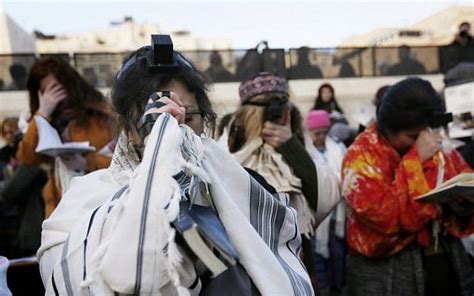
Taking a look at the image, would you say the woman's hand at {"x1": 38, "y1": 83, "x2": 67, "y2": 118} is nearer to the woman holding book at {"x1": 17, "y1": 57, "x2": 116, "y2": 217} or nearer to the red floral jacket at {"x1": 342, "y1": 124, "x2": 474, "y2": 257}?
the woman holding book at {"x1": 17, "y1": 57, "x2": 116, "y2": 217}

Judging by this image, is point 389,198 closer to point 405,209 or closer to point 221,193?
point 405,209

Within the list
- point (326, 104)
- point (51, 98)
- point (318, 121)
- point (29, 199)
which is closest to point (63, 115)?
point (51, 98)

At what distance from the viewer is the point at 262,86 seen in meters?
2.15

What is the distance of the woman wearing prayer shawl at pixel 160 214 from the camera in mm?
731

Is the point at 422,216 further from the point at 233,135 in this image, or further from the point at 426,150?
the point at 233,135

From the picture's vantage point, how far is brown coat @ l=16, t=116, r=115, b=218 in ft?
7.64

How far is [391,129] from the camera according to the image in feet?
6.78

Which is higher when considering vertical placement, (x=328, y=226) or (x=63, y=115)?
(x=63, y=115)

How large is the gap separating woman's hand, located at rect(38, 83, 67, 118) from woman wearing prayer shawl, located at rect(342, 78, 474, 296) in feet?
4.60

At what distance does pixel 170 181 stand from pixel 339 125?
180 inches

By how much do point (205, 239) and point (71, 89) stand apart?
1898 mm

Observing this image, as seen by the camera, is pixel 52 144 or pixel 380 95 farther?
pixel 380 95

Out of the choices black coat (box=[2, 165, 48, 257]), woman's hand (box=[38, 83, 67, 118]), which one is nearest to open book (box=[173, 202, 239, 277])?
woman's hand (box=[38, 83, 67, 118])

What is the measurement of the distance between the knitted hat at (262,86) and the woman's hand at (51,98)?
89 cm
